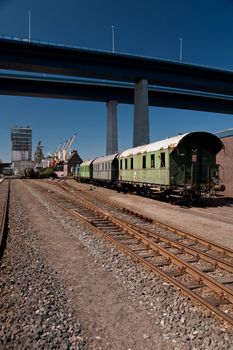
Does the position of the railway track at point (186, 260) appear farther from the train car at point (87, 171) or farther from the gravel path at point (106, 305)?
the train car at point (87, 171)

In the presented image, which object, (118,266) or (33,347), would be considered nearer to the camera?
(33,347)

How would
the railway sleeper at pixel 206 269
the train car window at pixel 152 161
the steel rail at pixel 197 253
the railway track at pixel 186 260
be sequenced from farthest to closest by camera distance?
the train car window at pixel 152 161, the steel rail at pixel 197 253, the railway sleeper at pixel 206 269, the railway track at pixel 186 260

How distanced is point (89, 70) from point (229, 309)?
1515 inches

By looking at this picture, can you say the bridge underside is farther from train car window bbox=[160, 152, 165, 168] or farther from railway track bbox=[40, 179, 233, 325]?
railway track bbox=[40, 179, 233, 325]

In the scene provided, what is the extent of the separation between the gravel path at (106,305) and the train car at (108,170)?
21.0 meters

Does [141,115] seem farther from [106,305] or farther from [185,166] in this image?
[106,305]

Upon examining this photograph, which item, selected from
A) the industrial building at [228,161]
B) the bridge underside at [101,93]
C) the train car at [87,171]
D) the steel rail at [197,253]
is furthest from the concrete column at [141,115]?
the steel rail at [197,253]

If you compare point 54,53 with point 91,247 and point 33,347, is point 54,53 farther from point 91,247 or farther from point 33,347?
point 33,347

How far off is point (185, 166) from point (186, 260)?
11.1 m

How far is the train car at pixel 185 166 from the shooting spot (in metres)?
17.5

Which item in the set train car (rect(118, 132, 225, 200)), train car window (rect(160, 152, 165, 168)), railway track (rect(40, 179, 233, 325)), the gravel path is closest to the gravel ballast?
the gravel path

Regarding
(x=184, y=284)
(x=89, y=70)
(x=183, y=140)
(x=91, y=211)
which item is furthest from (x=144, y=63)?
(x=184, y=284)

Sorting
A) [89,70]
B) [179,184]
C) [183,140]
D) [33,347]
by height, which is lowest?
[33,347]

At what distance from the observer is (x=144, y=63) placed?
4216 centimetres
